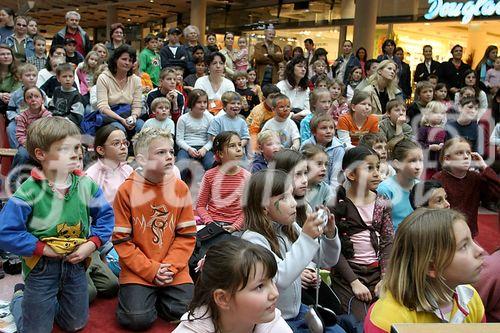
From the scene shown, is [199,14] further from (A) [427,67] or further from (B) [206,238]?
(B) [206,238]

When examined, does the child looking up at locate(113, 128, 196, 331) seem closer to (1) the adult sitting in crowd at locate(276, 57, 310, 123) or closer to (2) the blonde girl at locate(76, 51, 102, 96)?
(1) the adult sitting in crowd at locate(276, 57, 310, 123)

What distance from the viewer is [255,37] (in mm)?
14828

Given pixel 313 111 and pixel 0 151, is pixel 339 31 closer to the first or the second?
pixel 313 111

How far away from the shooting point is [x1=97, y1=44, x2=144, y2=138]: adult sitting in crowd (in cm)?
507

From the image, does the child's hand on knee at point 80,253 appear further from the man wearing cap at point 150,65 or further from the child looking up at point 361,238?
the man wearing cap at point 150,65

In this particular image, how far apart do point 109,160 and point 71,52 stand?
4084 millimetres

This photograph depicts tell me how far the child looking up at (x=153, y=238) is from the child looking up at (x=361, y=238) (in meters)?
0.83

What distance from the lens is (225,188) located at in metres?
3.69

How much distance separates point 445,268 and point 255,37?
1380 cm

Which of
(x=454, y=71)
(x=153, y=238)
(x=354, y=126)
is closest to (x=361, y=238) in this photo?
(x=153, y=238)

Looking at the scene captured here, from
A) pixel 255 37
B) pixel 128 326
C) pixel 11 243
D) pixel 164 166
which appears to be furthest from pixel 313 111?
pixel 255 37

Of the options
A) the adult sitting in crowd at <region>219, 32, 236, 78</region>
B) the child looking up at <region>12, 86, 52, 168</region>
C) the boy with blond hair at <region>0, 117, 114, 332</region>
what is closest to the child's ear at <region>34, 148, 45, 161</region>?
the boy with blond hair at <region>0, 117, 114, 332</region>

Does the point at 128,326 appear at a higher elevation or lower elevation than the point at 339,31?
lower

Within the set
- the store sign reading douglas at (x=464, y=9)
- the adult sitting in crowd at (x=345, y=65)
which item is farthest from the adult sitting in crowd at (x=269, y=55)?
the store sign reading douglas at (x=464, y=9)
